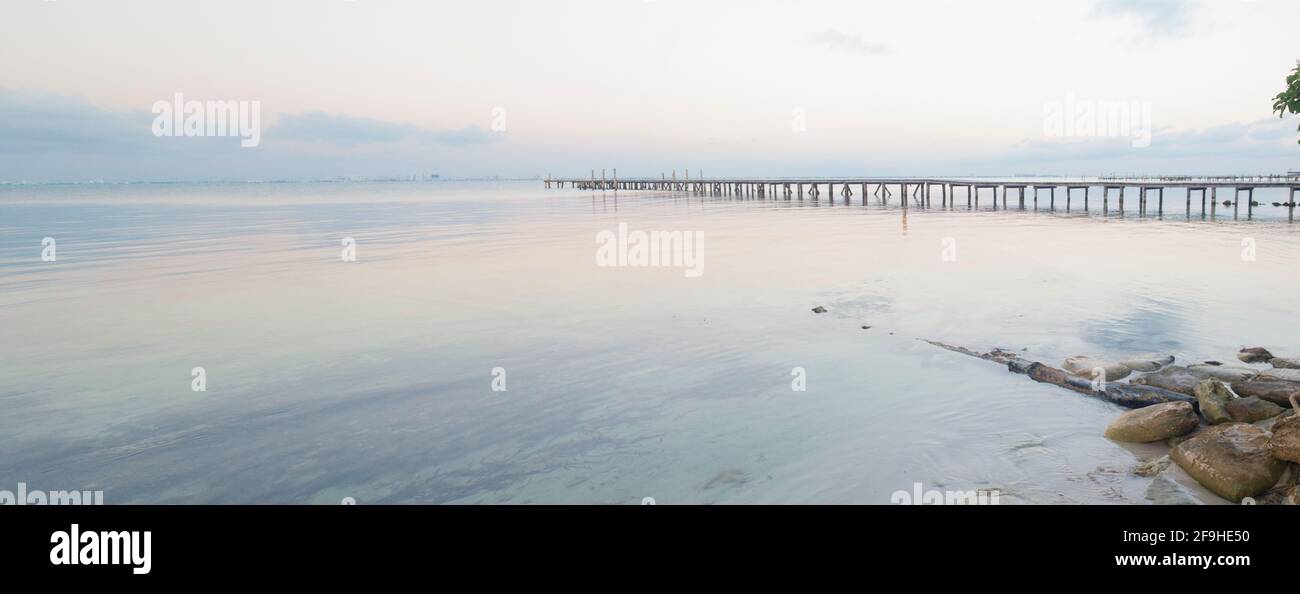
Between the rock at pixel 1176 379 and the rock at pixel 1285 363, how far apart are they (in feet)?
5.45

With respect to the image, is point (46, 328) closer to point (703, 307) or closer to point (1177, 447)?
point (703, 307)

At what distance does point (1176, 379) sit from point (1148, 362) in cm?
120

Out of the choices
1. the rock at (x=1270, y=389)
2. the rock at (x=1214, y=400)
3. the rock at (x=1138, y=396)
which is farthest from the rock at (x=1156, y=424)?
the rock at (x=1270, y=389)

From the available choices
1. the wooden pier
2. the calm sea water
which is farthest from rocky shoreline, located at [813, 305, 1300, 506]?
the wooden pier

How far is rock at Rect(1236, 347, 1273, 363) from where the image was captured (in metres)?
10.4

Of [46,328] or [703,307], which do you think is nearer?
[46,328]

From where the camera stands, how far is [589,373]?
1046 centimetres

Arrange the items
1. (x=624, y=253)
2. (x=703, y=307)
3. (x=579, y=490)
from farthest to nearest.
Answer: (x=624, y=253) < (x=703, y=307) < (x=579, y=490)

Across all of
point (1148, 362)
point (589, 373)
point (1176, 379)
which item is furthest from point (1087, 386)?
point (589, 373)
